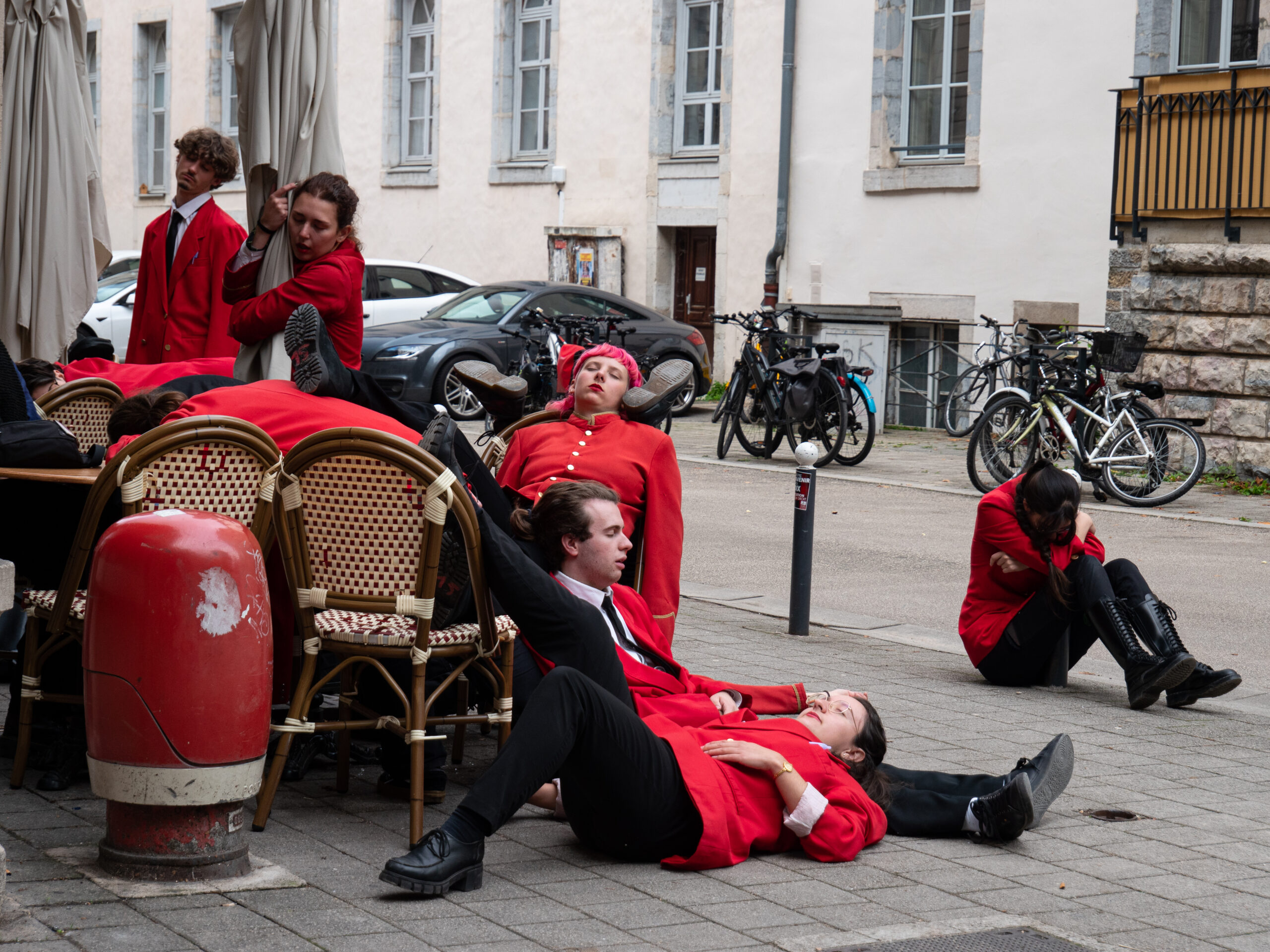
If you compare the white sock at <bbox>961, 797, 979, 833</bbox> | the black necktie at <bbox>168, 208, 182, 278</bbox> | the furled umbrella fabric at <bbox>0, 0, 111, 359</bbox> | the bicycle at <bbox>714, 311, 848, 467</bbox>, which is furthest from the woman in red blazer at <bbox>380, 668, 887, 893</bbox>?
the bicycle at <bbox>714, 311, 848, 467</bbox>

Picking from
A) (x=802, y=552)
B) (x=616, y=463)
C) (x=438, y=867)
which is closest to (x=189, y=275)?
(x=616, y=463)

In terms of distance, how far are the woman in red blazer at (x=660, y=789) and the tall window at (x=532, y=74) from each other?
2122 centimetres

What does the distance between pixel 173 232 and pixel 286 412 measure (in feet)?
10.2

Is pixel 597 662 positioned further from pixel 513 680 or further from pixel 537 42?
pixel 537 42

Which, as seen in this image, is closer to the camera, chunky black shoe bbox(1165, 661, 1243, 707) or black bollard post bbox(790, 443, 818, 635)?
chunky black shoe bbox(1165, 661, 1243, 707)

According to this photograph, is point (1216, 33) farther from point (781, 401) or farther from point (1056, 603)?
point (1056, 603)

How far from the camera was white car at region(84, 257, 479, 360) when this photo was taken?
21750mm

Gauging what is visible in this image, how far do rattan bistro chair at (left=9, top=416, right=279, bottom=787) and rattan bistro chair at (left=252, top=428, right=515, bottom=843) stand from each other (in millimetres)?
150

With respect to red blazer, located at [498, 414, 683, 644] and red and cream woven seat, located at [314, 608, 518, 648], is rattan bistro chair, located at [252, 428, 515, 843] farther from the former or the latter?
red blazer, located at [498, 414, 683, 644]

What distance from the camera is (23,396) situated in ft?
19.0

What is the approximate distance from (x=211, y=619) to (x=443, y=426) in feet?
3.16

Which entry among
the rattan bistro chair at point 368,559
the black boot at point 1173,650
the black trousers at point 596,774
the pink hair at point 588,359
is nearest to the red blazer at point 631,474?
the pink hair at point 588,359

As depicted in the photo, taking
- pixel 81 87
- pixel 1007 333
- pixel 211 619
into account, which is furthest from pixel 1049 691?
pixel 1007 333

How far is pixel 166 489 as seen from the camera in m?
4.75
